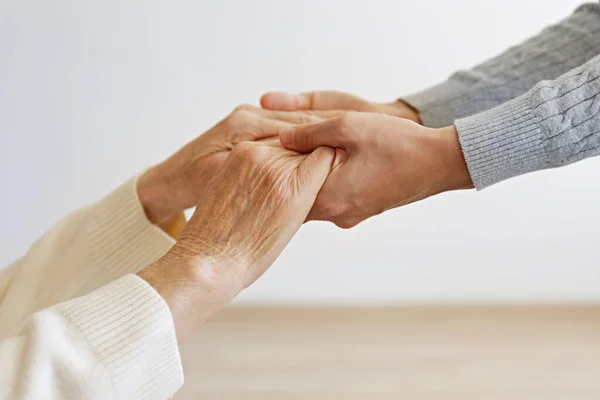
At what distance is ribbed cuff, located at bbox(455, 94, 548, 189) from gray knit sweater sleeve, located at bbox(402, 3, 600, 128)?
1.02 feet

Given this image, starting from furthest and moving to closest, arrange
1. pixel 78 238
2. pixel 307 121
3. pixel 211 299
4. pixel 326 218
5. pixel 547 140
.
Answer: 1. pixel 307 121
2. pixel 78 238
3. pixel 326 218
4. pixel 547 140
5. pixel 211 299

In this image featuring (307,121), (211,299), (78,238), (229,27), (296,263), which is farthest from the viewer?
(296,263)

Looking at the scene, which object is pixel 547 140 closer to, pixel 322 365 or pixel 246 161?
pixel 246 161

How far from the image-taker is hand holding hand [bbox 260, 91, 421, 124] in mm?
1343

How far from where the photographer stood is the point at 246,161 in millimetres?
1035

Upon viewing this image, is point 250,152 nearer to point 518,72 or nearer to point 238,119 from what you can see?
point 238,119

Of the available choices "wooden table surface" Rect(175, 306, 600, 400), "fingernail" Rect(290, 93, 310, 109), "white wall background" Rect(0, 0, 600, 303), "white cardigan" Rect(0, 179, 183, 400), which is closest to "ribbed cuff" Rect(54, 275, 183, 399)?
"white cardigan" Rect(0, 179, 183, 400)

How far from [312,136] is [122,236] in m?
0.36

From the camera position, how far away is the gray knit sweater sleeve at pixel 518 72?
4.20ft

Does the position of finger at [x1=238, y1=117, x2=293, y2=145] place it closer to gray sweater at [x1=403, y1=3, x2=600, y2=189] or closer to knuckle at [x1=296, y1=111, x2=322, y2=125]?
knuckle at [x1=296, y1=111, x2=322, y2=125]

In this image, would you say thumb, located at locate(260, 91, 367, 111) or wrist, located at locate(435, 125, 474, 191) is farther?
thumb, located at locate(260, 91, 367, 111)

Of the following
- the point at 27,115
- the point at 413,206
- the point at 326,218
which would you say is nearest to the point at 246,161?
the point at 326,218

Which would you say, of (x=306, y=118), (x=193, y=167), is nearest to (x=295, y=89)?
(x=306, y=118)

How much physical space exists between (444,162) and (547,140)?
0.45ft
